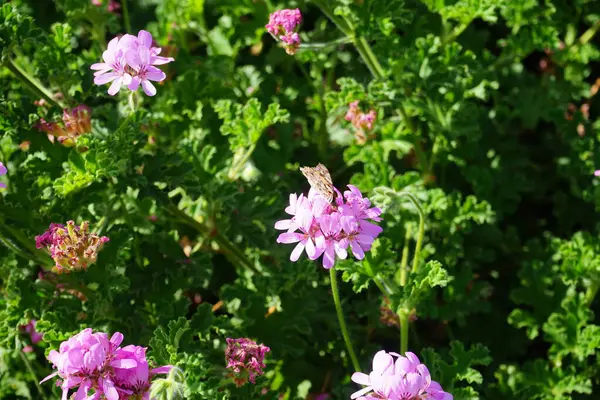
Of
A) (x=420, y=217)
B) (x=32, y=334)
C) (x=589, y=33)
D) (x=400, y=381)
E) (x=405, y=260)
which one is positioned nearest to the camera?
(x=400, y=381)

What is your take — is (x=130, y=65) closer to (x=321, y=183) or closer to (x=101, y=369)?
(x=321, y=183)

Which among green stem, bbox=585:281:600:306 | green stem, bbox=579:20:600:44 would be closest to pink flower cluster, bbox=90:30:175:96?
green stem, bbox=585:281:600:306

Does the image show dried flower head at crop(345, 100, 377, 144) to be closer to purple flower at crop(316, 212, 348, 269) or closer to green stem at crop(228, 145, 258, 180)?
green stem at crop(228, 145, 258, 180)

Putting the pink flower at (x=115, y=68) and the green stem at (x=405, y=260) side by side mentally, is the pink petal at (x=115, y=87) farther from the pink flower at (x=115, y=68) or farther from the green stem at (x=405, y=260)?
the green stem at (x=405, y=260)

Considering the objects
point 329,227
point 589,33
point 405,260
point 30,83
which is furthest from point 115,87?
point 589,33

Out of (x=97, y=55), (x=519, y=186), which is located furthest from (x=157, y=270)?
(x=519, y=186)

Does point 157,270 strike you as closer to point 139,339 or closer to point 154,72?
point 139,339
